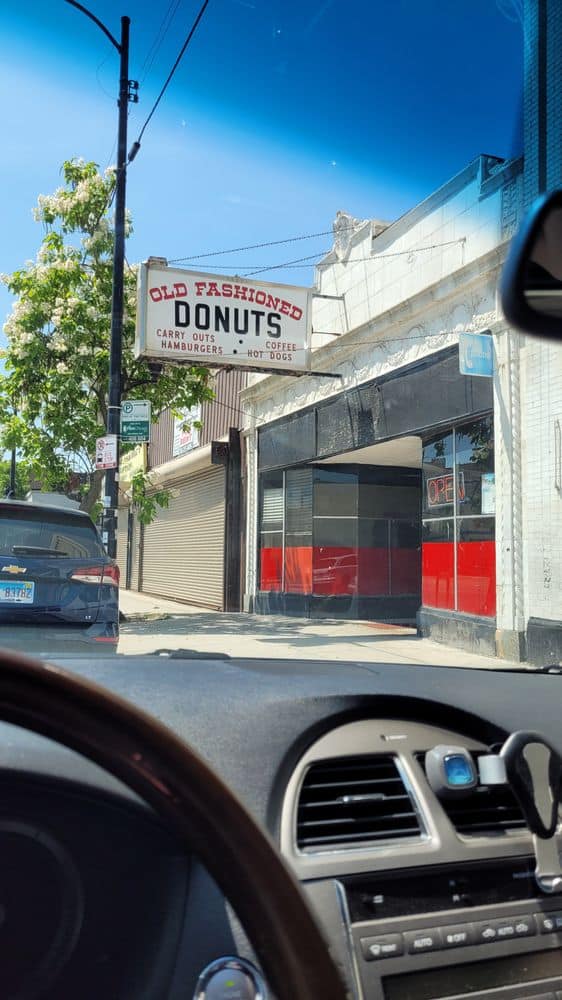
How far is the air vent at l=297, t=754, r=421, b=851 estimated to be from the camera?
204 cm

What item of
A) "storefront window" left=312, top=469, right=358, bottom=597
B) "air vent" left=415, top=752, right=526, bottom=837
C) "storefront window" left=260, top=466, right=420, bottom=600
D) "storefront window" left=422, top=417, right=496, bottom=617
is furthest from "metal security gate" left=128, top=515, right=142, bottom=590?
"air vent" left=415, top=752, right=526, bottom=837

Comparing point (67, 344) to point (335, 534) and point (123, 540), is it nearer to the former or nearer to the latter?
point (335, 534)

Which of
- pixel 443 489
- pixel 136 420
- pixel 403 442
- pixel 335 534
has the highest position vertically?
pixel 136 420

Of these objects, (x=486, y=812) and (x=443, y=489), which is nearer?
(x=486, y=812)

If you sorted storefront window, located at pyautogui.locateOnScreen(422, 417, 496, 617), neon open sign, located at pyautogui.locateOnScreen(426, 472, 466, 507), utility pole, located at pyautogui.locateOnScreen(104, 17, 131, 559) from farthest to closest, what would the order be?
1. utility pole, located at pyautogui.locateOnScreen(104, 17, 131, 559)
2. neon open sign, located at pyautogui.locateOnScreen(426, 472, 466, 507)
3. storefront window, located at pyautogui.locateOnScreen(422, 417, 496, 617)

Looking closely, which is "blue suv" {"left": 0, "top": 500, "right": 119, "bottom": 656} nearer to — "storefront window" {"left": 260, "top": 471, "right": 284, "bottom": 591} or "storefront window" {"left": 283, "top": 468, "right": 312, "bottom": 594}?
"storefront window" {"left": 283, "top": 468, "right": 312, "bottom": 594}

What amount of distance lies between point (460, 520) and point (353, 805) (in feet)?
34.4

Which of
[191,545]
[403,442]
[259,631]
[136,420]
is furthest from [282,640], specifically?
[191,545]

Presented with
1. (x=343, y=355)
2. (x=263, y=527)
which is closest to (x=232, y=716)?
(x=343, y=355)

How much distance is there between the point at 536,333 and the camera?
1752mm

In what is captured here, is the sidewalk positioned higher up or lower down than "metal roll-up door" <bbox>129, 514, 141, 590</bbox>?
lower down

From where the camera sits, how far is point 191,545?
74.8 feet

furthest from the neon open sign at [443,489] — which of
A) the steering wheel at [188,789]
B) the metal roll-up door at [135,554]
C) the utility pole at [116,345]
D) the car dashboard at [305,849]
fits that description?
the metal roll-up door at [135,554]

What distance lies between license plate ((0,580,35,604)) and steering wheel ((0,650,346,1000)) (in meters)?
5.19
